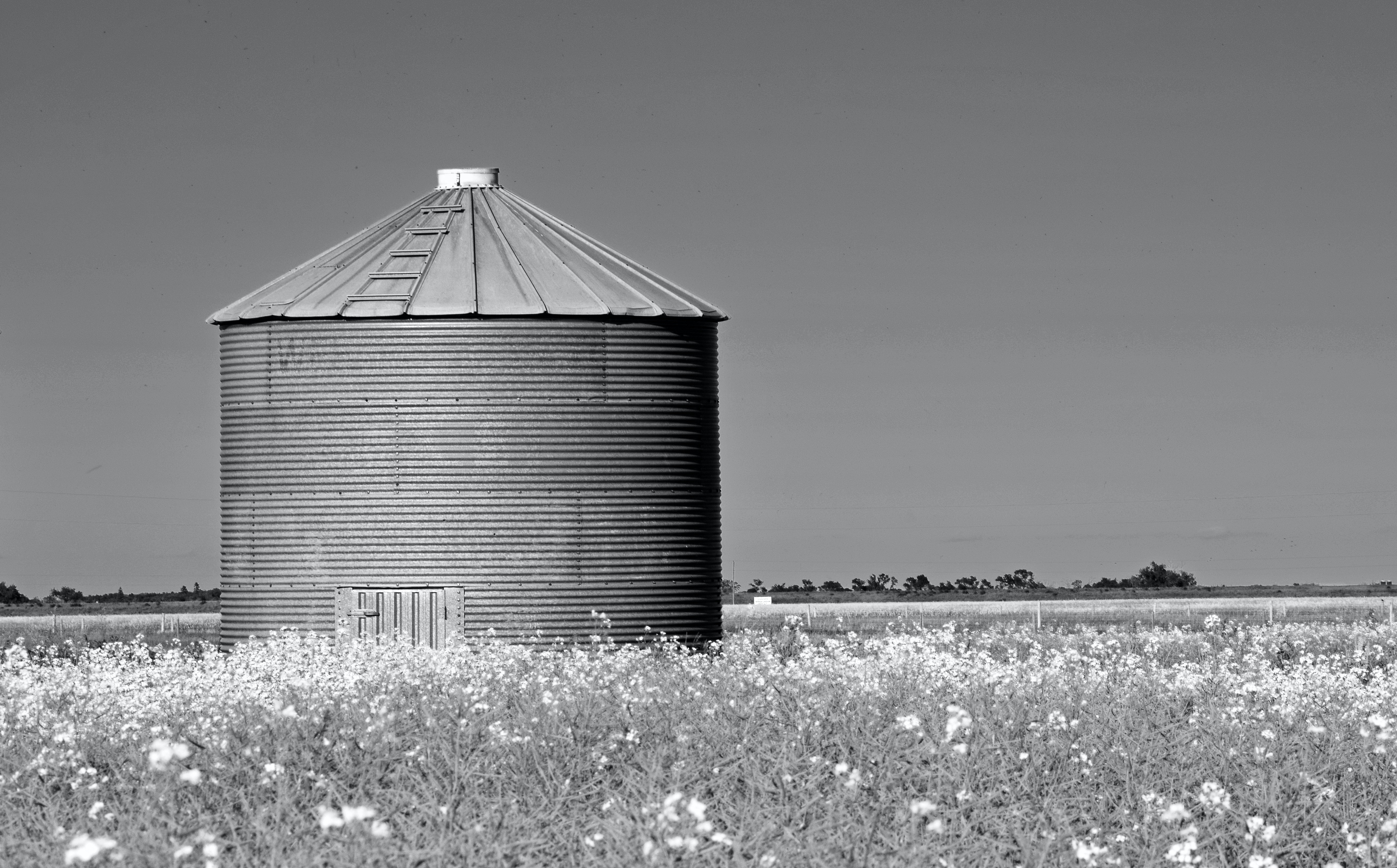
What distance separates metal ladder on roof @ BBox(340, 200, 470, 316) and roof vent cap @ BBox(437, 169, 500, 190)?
71 cm

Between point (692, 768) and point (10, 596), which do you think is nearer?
point (692, 768)

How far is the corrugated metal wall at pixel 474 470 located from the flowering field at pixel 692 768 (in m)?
8.94

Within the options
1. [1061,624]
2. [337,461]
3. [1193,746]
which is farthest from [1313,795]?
[1061,624]

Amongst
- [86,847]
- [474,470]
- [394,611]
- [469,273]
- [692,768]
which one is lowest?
[692,768]

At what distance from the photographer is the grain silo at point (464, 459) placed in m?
26.6

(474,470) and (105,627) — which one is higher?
(474,470)

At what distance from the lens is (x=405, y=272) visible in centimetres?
2825

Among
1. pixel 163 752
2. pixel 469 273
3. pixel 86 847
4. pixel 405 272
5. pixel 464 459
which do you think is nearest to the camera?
pixel 86 847

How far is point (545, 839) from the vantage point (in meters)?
10.4

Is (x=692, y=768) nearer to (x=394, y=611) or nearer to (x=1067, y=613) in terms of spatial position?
(x=394, y=611)

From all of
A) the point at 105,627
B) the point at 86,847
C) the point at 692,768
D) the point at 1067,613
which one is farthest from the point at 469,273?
the point at 1067,613

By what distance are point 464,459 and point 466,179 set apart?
7.06 m

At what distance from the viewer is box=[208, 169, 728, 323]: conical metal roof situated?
27.2 metres

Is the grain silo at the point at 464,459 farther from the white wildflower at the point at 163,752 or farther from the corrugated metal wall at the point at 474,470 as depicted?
the white wildflower at the point at 163,752
